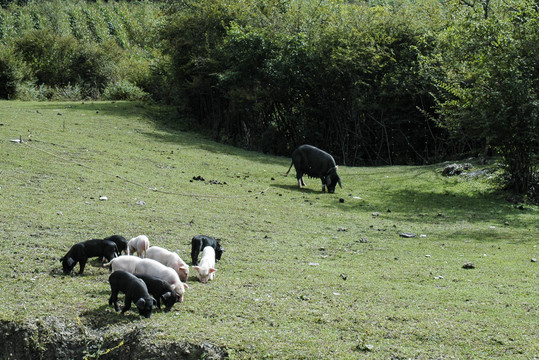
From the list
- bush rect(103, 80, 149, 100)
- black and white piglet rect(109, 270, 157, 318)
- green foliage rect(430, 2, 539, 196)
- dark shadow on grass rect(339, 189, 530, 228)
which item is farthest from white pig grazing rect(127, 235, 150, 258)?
bush rect(103, 80, 149, 100)

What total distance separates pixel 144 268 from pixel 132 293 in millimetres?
739

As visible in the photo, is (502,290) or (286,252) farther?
(286,252)

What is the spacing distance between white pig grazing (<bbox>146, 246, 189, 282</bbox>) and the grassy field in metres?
0.20

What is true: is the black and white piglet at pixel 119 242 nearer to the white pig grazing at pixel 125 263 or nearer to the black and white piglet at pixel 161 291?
the white pig grazing at pixel 125 263

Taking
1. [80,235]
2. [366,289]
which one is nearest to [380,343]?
[366,289]

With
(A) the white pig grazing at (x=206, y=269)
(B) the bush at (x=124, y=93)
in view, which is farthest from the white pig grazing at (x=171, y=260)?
(B) the bush at (x=124, y=93)

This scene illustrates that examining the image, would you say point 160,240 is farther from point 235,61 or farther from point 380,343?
point 235,61

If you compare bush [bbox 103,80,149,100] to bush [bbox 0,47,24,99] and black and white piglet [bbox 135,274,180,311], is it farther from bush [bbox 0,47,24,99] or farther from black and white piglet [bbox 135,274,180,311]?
black and white piglet [bbox 135,274,180,311]

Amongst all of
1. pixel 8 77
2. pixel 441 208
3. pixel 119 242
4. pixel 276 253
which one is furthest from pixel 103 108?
pixel 119 242

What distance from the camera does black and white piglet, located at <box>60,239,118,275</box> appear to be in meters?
6.63

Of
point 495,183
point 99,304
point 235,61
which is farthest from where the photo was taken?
point 235,61

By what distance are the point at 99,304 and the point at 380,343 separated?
2826mm

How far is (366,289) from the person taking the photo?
269 inches

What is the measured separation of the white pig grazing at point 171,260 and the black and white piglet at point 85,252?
474mm
